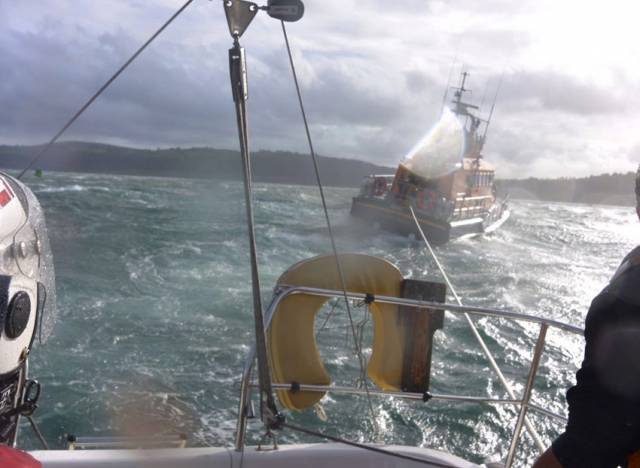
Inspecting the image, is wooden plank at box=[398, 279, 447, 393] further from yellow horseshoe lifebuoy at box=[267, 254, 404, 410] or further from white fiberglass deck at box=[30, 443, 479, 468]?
white fiberglass deck at box=[30, 443, 479, 468]

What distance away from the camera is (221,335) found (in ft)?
29.2

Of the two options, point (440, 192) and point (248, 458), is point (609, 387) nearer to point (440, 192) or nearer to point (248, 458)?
point (248, 458)

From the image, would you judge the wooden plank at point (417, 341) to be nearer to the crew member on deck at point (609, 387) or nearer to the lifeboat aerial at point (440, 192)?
the crew member on deck at point (609, 387)

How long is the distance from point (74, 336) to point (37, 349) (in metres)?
0.67

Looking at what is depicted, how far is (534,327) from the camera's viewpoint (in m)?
10.1

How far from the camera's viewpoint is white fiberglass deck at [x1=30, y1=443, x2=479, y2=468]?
2.15 metres

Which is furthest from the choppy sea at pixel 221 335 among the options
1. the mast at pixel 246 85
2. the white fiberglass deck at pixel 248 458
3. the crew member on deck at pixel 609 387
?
the crew member on deck at pixel 609 387

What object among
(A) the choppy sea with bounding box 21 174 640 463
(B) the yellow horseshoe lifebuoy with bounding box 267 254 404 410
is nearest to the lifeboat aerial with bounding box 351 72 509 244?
(A) the choppy sea with bounding box 21 174 640 463

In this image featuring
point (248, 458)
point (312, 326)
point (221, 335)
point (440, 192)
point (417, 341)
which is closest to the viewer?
point (248, 458)

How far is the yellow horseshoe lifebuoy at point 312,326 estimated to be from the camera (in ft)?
9.70

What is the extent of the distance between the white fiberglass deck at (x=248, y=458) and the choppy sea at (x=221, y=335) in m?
0.55

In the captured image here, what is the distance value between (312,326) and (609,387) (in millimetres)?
1959

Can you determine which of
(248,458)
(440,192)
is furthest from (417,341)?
(440,192)

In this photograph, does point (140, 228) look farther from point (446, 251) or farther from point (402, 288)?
point (402, 288)
